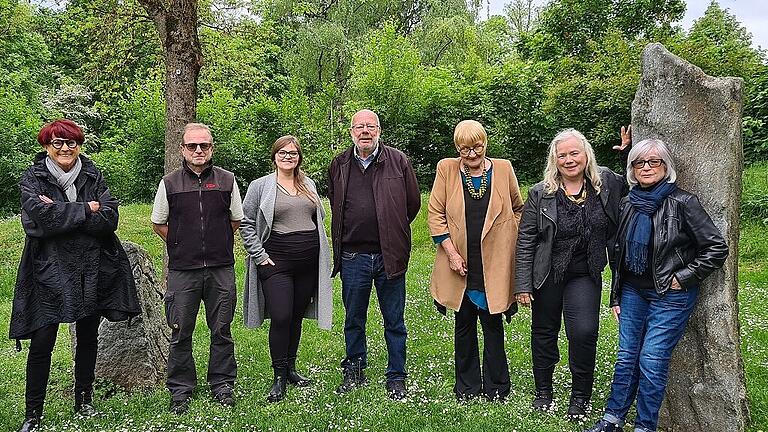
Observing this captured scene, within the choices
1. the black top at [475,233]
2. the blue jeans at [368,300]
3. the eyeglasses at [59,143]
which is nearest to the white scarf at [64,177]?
the eyeglasses at [59,143]

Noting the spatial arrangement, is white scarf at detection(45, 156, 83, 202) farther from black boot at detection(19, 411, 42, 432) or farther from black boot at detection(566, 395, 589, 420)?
black boot at detection(566, 395, 589, 420)

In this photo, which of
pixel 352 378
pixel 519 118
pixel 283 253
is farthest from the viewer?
pixel 519 118

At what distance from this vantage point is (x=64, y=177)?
507 cm

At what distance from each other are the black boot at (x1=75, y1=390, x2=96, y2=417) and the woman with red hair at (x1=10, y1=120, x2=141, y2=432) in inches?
1.2

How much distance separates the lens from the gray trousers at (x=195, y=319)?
5.37 m

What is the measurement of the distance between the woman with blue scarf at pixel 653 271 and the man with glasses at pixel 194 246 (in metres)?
3.20

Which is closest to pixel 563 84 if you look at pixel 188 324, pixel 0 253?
pixel 0 253

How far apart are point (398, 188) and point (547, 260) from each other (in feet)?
4.64

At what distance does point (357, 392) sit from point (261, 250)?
1.50 m

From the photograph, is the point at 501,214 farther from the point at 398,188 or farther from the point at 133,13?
the point at 133,13

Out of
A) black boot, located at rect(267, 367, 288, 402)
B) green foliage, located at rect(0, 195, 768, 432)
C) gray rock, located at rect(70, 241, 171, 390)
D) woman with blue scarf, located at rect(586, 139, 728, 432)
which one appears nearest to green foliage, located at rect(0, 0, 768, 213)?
green foliage, located at rect(0, 195, 768, 432)

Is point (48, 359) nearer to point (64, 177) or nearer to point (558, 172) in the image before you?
point (64, 177)

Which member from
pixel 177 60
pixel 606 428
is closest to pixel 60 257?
pixel 177 60

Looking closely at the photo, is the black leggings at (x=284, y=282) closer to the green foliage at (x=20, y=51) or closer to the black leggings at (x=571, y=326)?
the black leggings at (x=571, y=326)
